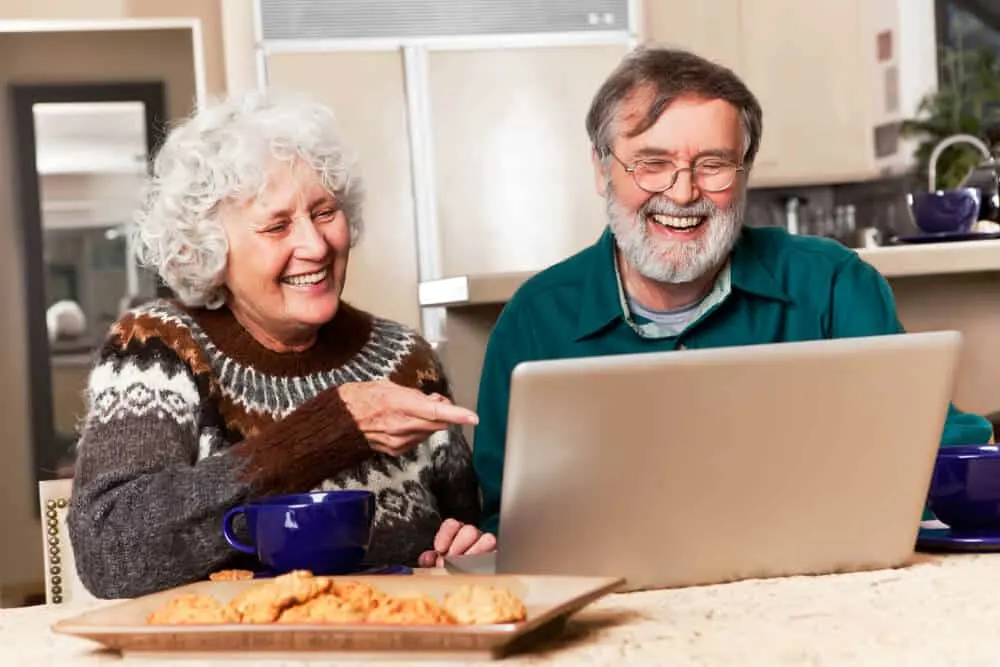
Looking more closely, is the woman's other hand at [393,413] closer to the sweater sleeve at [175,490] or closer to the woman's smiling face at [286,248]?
the sweater sleeve at [175,490]

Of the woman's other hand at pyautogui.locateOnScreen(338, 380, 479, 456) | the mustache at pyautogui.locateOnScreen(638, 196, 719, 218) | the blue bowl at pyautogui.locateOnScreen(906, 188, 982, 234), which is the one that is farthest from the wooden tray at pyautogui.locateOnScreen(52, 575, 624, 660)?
the blue bowl at pyautogui.locateOnScreen(906, 188, 982, 234)

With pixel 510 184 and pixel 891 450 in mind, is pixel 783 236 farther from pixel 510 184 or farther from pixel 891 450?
pixel 510 184

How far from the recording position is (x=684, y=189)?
5.63 ft

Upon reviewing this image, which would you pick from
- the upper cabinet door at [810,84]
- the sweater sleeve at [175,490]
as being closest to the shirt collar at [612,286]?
the sweater sleeve at [175,490]

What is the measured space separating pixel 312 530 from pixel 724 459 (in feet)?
1.05

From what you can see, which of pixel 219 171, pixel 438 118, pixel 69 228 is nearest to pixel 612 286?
pixel 219 171

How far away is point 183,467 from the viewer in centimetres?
151

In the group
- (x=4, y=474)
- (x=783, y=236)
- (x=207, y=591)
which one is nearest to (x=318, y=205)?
(x=783, y=236)

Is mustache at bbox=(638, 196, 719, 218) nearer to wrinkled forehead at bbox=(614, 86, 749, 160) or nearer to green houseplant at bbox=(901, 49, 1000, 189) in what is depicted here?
wrinkled forehead at bbox=(614, 86, 749, 160)

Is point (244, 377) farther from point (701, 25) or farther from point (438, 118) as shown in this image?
A: point (701, 25)

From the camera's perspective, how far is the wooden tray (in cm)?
88

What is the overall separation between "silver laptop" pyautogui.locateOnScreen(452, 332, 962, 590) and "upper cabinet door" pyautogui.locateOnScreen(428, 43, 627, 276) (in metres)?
3.47

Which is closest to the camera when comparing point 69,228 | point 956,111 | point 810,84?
point 956,111

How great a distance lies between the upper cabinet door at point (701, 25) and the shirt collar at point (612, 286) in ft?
10.5
